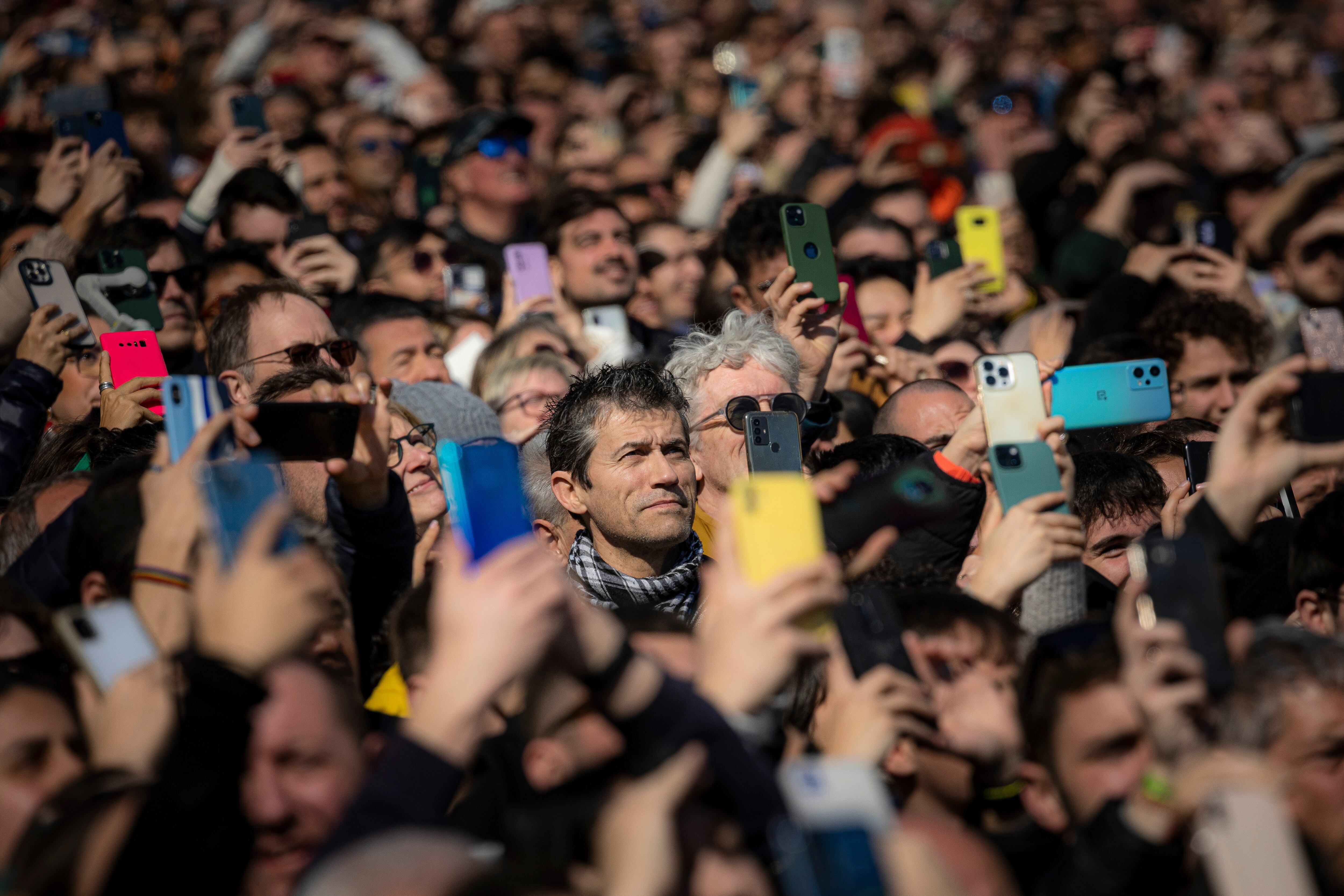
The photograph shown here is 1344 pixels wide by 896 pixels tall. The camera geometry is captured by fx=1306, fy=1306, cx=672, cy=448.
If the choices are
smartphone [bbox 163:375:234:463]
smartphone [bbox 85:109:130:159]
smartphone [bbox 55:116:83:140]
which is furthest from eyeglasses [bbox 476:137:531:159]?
smartphone [bbox 163:375:234:463]

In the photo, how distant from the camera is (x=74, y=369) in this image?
14.6ft

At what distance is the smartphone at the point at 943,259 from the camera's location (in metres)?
5.46

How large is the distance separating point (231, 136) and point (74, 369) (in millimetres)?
1952

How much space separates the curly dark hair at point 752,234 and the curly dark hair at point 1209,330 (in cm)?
155

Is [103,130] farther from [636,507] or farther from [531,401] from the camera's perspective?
[636,507]

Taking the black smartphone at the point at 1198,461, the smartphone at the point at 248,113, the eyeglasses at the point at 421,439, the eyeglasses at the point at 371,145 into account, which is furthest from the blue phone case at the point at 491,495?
the eyeglasses at the point at 371,145

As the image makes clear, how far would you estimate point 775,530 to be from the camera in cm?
212

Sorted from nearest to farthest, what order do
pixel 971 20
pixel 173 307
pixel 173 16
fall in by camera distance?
pixel 173 307, pixel 173 16, pixel 971 20

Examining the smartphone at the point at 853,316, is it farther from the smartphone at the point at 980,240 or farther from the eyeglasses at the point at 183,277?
the eyeglasses at the point at 183,277

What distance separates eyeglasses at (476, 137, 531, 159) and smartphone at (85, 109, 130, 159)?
175 centimetres

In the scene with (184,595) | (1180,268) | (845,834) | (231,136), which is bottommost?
(1180,268)

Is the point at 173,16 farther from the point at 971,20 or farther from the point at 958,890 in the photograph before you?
the point at 958,890

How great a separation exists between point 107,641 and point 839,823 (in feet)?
4.05

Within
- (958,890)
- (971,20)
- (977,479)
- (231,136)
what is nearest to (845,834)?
(958,890)
